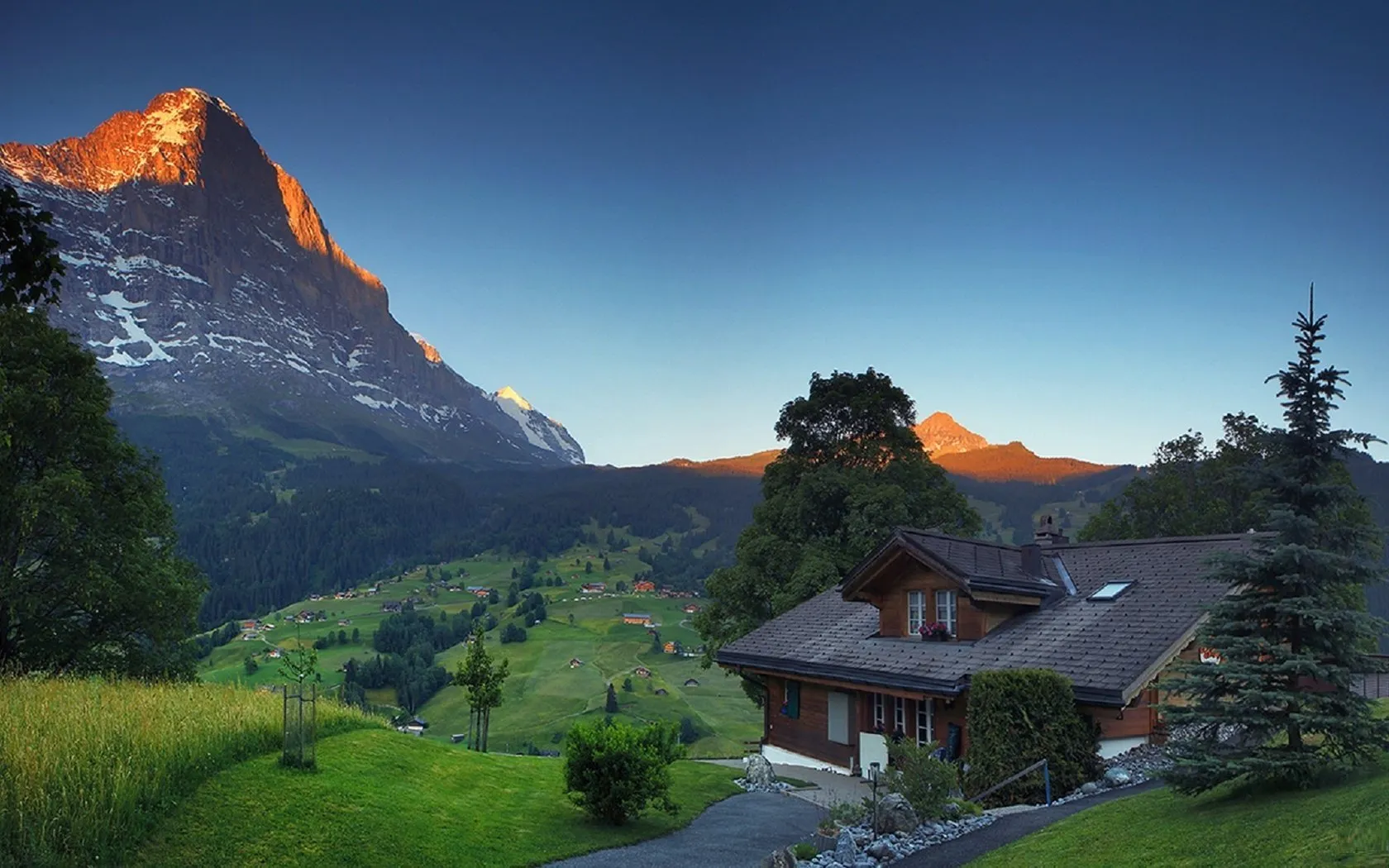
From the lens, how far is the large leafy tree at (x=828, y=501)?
36.7 meters

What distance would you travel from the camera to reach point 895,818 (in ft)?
52.2

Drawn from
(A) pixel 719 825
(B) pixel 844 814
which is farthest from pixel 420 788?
(B) pixel 844 814

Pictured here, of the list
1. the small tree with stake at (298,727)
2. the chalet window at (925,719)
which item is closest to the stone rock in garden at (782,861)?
the small tree with stake at (298,727)

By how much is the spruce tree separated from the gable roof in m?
11.4

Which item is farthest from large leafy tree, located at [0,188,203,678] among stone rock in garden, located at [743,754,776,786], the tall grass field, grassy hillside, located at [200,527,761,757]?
grassy hillside, located at [200,527,761,757]

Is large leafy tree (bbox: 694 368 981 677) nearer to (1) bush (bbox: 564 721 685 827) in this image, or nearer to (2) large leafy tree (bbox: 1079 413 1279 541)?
(2) large leafy tree (bbox: 1079 413 1279 541)

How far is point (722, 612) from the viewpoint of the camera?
39.8 m

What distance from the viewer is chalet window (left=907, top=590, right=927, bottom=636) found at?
25828 mm

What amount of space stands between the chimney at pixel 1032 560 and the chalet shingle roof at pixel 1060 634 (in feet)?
0.87

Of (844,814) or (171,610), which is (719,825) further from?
(171,610)

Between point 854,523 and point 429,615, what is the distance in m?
145

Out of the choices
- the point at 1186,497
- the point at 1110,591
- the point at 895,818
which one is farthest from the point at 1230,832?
the point at 1186,497

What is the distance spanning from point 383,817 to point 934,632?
596 inches

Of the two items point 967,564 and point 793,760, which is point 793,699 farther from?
point 967,564
